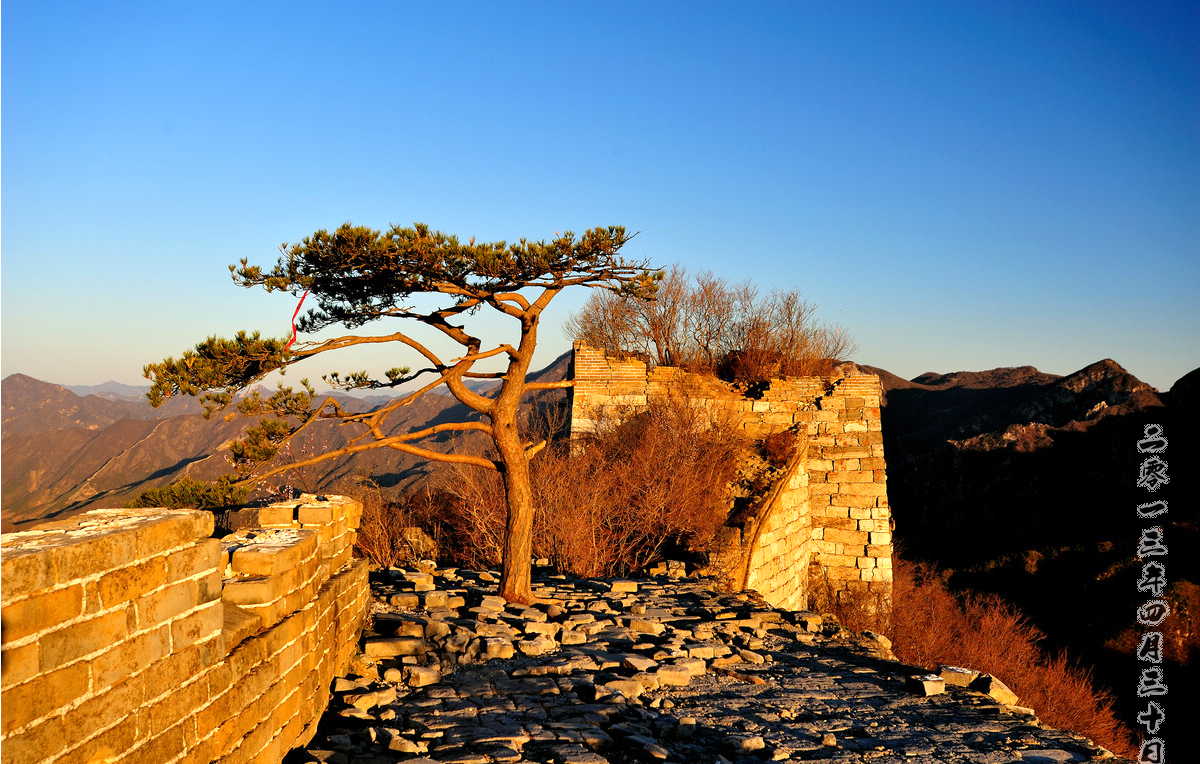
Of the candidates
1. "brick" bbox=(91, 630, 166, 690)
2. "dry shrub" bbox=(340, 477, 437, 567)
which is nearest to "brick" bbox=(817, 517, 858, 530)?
"dry shrub" bbox=(340, 477, 437, 567)

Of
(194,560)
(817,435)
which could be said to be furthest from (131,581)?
(817,435)

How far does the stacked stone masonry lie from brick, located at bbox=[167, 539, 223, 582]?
11786 millimetres

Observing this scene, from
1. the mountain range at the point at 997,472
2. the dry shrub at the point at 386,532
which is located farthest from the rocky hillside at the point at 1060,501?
the dry shrub at the point at 386,532

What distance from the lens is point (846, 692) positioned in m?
6.11

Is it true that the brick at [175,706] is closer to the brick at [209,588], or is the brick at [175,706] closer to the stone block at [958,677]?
the brick at [209,588]

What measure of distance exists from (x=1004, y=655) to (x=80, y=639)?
1566cm

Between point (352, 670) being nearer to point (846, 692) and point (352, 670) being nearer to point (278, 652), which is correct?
point (278, 652)

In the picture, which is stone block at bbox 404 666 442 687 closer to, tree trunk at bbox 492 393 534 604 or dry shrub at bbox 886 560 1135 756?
tree trunk at bbox 492 393 534 604

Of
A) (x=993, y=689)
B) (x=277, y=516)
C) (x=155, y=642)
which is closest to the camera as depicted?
(x=155, y=642)

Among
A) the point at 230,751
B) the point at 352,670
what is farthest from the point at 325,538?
the point at 230,751

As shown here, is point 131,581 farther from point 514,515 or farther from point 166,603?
point 514,515

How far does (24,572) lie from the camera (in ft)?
7.91

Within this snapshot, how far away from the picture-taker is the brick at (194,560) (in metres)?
3.26

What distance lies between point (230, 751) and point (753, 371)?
14.4 m
